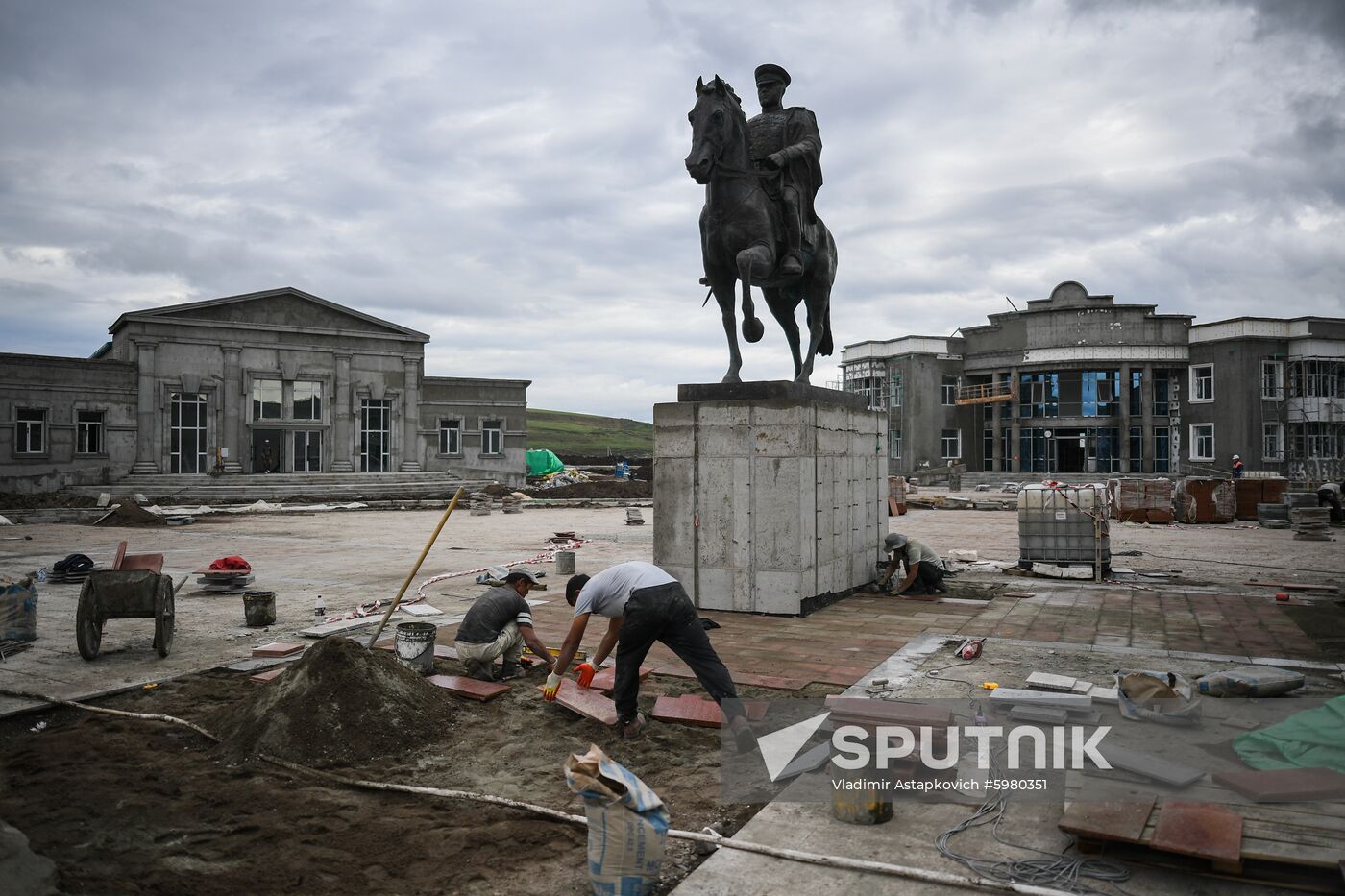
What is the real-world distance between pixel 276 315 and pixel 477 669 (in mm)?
39737

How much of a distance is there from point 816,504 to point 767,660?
2.91 metres

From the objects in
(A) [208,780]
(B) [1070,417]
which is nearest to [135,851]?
(A) [208,780]

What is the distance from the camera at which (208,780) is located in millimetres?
4930

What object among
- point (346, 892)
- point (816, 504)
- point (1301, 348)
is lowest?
point (346, 892)

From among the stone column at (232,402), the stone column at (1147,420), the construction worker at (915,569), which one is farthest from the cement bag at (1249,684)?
the stone column at (1147,420)

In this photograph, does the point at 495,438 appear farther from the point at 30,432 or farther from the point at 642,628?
the point at 642,628

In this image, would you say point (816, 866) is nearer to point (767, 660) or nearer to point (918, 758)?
point (918, 758)

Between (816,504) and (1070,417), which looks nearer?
(816,504)

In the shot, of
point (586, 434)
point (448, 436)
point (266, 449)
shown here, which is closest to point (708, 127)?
point (266, 449)

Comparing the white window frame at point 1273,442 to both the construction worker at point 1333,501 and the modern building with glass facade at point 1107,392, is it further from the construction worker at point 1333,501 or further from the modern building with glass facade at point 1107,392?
the construction worker at point 1333,501

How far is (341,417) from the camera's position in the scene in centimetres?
4303

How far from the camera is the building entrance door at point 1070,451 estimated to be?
52969mm

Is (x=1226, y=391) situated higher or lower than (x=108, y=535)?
higher

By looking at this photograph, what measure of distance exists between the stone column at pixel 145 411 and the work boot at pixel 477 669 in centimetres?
3767
